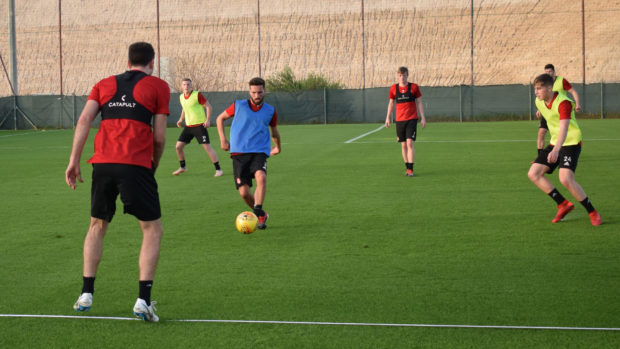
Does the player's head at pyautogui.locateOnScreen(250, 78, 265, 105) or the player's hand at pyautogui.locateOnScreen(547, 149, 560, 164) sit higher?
the player's head at pyautogui.locateOnScreen(250, 78, 265, 105)

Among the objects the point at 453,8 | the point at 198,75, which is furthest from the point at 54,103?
the point at 453,8

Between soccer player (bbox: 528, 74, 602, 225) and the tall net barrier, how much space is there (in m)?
39.4

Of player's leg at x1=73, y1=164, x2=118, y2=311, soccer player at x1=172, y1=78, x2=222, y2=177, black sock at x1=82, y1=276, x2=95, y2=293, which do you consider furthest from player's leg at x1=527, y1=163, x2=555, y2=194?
soccer player at x1=172, y1=78, x2=222, y2=177

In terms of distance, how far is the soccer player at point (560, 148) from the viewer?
8.63 m

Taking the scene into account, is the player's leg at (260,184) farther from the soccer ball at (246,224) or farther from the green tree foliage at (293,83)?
the green tree foliage at (293,83)

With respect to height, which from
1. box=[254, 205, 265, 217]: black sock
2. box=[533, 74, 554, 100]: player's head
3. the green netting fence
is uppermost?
the green netting fence

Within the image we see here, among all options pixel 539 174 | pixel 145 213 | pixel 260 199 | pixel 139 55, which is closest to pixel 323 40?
pixel 539 174

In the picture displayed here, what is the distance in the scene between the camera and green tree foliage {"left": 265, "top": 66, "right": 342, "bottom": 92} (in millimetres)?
48094

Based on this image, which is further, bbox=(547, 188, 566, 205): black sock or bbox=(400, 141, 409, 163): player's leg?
bbox=(400, 141, 409, 163): player's leg

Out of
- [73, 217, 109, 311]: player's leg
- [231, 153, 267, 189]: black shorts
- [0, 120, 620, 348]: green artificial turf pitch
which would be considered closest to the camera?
[0, 120, 620, 348]: green artificial turf pitch

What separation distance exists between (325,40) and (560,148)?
46049mm

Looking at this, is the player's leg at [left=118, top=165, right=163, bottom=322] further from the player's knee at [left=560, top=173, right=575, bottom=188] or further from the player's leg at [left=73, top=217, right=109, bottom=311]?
the player's knee at [left=560, top=173, right=575, bottom=188]

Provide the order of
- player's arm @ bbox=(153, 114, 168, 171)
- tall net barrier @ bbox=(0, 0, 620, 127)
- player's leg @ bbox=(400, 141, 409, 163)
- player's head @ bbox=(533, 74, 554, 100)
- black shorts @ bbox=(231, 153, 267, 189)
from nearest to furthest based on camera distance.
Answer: player's arm @ bbox=(153, 114, 168, 171)
player's head @ bbox=(533, 74, 554, 100)
black shorts @ bbox=(231, 153, 267, 189)
player's leg @ bbox=(400, 141, 409, 163)
tall net barrier @ bbox=(0, 0, 620, 127)

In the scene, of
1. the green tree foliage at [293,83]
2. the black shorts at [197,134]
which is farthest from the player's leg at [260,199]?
the green tree foliage at [293,83]
